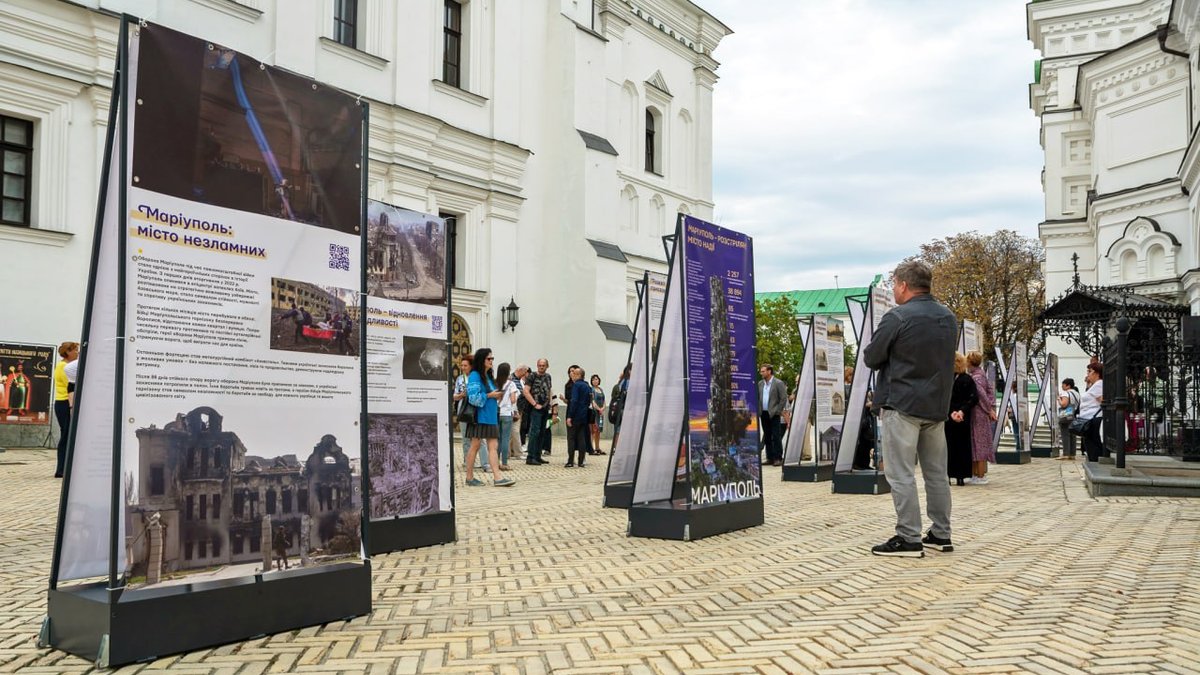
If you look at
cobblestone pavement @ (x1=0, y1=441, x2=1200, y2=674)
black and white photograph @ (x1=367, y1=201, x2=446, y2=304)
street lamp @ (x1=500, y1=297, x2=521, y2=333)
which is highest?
street lamp @ (x1=500, y1=297, x2=521, y2=333)

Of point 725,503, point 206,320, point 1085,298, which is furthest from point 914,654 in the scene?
point 1085,298

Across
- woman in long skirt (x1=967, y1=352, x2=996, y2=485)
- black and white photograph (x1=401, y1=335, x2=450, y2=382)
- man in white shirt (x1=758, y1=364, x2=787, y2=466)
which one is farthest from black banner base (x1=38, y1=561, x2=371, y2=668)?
man in white shirt (x1=758, y1=364, x2=787, y2=466)

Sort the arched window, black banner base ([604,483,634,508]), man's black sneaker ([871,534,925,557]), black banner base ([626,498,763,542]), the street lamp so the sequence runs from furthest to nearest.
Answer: the arched window → the street lamp → black banner base ([604,483,634,508]) → black banner base ([626,498,763,542]) → man's black sneaker ([871,534,925,557])

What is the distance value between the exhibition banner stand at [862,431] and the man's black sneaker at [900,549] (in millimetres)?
5499

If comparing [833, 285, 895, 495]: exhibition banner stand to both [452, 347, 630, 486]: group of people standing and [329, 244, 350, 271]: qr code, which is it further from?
[329, 244, 350, 271]: qr code

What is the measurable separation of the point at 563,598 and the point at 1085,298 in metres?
21.0

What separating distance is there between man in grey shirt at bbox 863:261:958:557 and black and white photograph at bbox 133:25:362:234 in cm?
397

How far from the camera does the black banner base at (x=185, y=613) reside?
Result: 13.5ft

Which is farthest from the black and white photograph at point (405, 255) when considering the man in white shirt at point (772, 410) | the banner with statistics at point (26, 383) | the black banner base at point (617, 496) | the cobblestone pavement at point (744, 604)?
the banner with statistics at point (26, 383)

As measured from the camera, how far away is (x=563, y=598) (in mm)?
5594

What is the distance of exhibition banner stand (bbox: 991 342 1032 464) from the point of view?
66.0 feet

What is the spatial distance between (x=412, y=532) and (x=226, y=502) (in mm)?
3147

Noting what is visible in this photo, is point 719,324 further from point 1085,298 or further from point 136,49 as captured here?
point 1085,298

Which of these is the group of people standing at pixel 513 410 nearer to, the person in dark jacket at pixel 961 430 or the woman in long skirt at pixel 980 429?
the person in dark jacket at pixel 961 430
